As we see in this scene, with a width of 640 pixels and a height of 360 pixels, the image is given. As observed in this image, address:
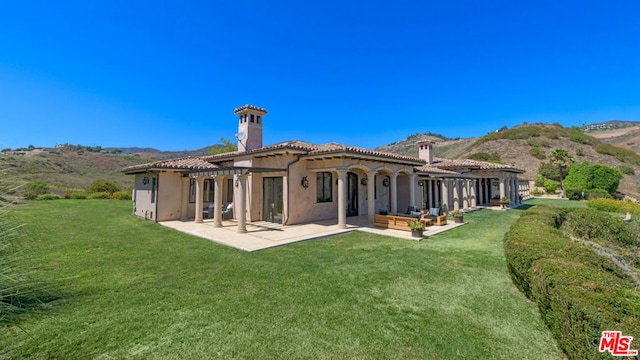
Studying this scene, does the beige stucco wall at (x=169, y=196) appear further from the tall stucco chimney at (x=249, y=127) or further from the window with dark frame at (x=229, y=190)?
the tall stucco chimney at (x=249, y=127)

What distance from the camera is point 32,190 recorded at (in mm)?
2934

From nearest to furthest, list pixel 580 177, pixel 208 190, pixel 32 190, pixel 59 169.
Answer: pixel 32 190, pixel 59 169, pixel 208 190, pixel 580 177

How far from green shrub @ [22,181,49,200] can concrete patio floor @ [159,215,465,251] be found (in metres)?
5.93

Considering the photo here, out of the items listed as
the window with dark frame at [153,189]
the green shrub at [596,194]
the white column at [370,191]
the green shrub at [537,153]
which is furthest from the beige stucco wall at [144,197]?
the green shrub at [537,153]

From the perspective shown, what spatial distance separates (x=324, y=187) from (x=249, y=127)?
18.6 ft

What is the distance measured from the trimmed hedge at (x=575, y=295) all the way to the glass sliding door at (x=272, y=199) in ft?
33.3

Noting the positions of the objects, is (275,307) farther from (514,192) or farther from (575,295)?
(514,192)

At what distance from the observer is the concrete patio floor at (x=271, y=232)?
31.0 feet

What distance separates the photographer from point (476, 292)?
5418 mm

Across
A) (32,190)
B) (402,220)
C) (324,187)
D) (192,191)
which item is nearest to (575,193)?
(402,220)

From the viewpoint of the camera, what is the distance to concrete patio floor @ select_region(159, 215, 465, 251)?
9453mm

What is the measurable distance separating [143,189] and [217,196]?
699 cm

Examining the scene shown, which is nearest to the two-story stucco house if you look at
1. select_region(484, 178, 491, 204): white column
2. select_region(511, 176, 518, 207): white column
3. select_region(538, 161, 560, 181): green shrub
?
select_region(484, 178, 491, 204): white column

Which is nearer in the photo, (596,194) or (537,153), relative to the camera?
(596,194)
